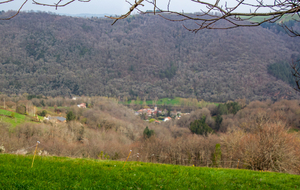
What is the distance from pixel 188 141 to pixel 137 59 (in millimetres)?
114296

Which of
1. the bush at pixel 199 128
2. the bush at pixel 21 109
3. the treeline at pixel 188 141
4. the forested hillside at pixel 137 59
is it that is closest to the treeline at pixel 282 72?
the forested hillside at pixel 137 59

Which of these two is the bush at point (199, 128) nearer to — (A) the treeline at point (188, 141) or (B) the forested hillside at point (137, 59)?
(A) the treeline at point (188, 141)

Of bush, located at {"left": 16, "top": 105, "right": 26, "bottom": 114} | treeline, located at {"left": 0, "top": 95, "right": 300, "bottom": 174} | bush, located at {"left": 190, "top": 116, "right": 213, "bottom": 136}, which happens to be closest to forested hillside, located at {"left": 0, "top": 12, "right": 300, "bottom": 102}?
treeline, located at {"left": 0, "top": 95, "right": 300, "bottom": 174}

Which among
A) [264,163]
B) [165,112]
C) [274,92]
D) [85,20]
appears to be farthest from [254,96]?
[85,20]

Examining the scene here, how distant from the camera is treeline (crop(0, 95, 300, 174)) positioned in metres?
15.3

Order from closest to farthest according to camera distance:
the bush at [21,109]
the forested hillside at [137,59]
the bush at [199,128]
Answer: the bush at [21,109] → the bush at [199,128] → the forested hillside at [137,59]

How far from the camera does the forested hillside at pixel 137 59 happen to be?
102 meters

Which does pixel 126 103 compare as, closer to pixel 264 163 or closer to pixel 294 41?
pixel 264 163

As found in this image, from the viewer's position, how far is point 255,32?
138m

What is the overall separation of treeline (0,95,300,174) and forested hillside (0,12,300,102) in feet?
144

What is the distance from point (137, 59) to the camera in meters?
137

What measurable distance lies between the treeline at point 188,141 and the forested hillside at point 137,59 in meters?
43.9

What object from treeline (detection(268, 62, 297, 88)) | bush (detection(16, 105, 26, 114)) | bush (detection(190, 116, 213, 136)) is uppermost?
treeline (detection(268, 62, 297, 88))

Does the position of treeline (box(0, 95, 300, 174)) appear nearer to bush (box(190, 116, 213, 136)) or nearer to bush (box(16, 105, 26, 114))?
bush (box(190, 116, 213, 136))
